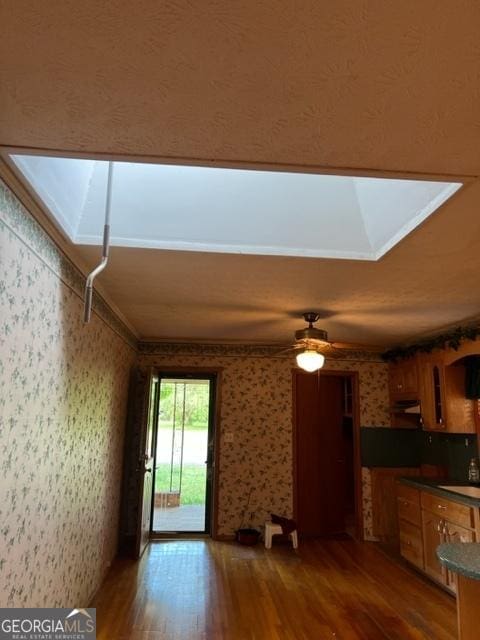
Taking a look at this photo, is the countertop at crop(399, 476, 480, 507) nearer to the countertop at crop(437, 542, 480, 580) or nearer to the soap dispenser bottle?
the soap dispenser bottle

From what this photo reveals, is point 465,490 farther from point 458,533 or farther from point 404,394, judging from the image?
point 404,394

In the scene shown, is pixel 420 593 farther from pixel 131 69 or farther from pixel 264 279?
pixel 131 69

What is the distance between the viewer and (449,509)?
153 inches

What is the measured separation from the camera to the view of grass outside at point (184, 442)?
5.78 meters

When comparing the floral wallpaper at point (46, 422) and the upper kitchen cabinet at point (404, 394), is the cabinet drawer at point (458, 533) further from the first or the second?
the floral wallpaper at point (46, 422)

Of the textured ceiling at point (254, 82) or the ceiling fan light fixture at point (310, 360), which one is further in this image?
the ceiling fan light fixture at point (310, 360)

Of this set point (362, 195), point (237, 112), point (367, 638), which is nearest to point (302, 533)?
point (367, 638)

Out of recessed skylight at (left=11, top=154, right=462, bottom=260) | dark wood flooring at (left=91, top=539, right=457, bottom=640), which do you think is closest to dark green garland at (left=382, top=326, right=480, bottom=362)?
recessed skylight at (left=11, top=154, right=462, bottom=260)

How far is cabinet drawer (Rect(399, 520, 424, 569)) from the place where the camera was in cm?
431

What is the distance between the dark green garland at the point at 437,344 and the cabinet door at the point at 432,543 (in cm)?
167

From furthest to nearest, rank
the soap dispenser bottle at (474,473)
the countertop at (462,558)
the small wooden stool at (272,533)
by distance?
the small wooden stool at (272,533) < the soap dispenser bottle at (474,473) < the countertop at (462,558)

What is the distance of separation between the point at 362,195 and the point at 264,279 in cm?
84

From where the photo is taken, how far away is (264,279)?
305 cm

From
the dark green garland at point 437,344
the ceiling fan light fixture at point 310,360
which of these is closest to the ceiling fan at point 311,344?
the ceiling fan light fixture at point 310,360
